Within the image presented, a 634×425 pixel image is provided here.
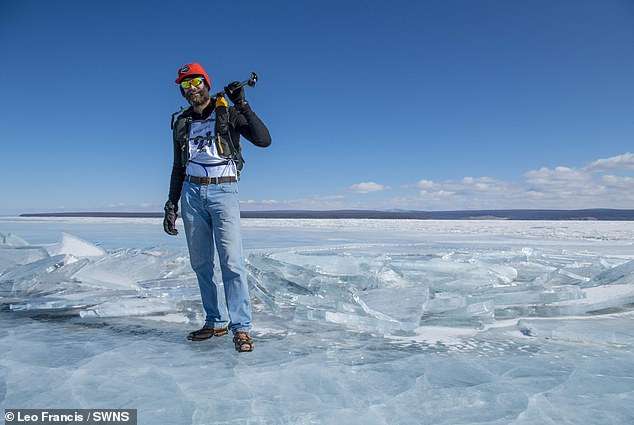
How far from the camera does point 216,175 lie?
215cm

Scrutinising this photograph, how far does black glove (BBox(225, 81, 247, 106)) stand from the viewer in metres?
2.03

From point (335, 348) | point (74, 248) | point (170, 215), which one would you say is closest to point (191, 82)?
point (170, 215)

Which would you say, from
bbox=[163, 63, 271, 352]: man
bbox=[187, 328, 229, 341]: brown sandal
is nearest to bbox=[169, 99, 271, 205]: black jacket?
bbox=[163, 63, 271, 352]: man

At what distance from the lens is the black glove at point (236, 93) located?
203cm

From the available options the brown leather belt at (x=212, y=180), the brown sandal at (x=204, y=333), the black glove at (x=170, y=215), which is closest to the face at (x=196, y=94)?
the brown leather belt at (x=212, y=180)

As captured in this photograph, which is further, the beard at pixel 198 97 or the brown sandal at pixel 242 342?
the beard at pixel 198 97

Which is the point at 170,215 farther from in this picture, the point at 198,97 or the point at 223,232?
the point at 198,97

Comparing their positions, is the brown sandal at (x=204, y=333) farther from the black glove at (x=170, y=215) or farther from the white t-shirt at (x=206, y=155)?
the white t-shirt at (x=206, y=155)

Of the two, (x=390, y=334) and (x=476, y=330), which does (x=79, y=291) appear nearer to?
(x=390, y=334)

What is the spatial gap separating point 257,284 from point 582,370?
6.92ft

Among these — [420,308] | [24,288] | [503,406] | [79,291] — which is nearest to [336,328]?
[420,308]

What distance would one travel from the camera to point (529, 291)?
9.87 ft

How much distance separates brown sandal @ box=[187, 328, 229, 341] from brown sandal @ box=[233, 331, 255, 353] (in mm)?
221

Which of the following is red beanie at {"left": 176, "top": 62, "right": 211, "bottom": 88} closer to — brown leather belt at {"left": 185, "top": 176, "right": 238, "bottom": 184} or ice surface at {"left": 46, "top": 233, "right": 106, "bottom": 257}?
brown leather belt at {"left": 185, "top": 176, "right": 238, "bottom": 184}
